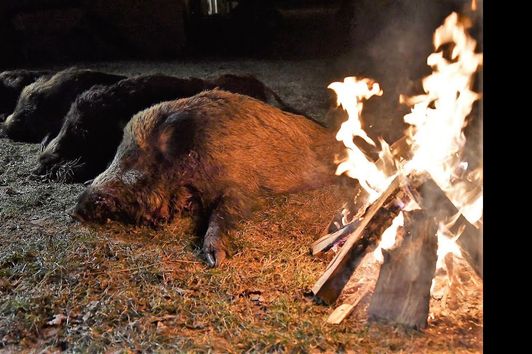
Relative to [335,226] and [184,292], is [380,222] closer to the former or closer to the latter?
[335,226]

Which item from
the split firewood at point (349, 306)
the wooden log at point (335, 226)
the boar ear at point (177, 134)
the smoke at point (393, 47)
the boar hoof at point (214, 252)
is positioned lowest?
the split firewood at point (349, 306)

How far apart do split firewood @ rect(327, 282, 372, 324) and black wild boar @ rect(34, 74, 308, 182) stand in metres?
3.90

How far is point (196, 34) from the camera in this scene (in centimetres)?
1382

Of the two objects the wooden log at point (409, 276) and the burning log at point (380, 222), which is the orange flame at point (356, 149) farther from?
the wooden log at point (409, 276)

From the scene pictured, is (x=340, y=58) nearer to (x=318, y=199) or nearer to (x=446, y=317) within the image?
(x=318, y=199)

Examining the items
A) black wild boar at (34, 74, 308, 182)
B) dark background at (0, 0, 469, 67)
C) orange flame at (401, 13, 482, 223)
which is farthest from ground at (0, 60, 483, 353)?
dark background at (0, 0, 469, 67)

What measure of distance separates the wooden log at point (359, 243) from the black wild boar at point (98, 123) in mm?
3635

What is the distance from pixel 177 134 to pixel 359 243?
2.22 m

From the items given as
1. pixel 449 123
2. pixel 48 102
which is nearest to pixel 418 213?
pixel 449 123

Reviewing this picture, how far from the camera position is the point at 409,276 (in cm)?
330

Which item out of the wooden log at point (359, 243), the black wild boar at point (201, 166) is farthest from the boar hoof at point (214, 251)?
the wooden log at point (359, 243)

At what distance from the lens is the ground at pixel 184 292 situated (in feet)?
10.2

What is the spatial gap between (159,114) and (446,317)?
3342mm
